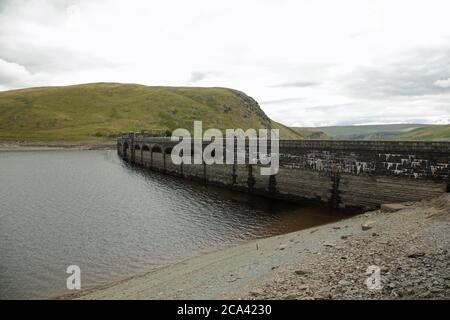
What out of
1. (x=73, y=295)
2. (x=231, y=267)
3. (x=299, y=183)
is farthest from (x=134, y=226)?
(x=299, y=183)

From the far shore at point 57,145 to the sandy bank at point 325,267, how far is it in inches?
5023

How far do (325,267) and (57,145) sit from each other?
145335 mm

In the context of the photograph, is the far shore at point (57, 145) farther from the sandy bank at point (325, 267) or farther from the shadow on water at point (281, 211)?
the sandy bank at point (325, 267)

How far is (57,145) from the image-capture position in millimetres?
138750

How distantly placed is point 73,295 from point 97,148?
420 ft

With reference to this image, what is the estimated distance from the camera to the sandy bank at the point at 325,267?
11.9 m

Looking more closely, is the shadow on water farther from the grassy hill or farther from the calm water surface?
the grassy hill

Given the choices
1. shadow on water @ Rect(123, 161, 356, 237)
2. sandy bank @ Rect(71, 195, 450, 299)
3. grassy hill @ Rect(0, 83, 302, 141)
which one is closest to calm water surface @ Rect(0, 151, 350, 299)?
shadow on water @ Rect(123, 161, 356, 237)

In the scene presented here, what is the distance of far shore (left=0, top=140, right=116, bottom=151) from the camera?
441ft

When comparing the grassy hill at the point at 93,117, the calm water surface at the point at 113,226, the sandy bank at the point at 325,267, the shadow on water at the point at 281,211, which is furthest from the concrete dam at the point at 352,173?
the grassy hill at the point at 93,117

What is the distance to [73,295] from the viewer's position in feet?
59.8

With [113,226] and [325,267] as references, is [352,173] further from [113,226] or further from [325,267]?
[113,226]

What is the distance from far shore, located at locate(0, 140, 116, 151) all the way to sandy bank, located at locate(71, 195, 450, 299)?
12759 centimetres
